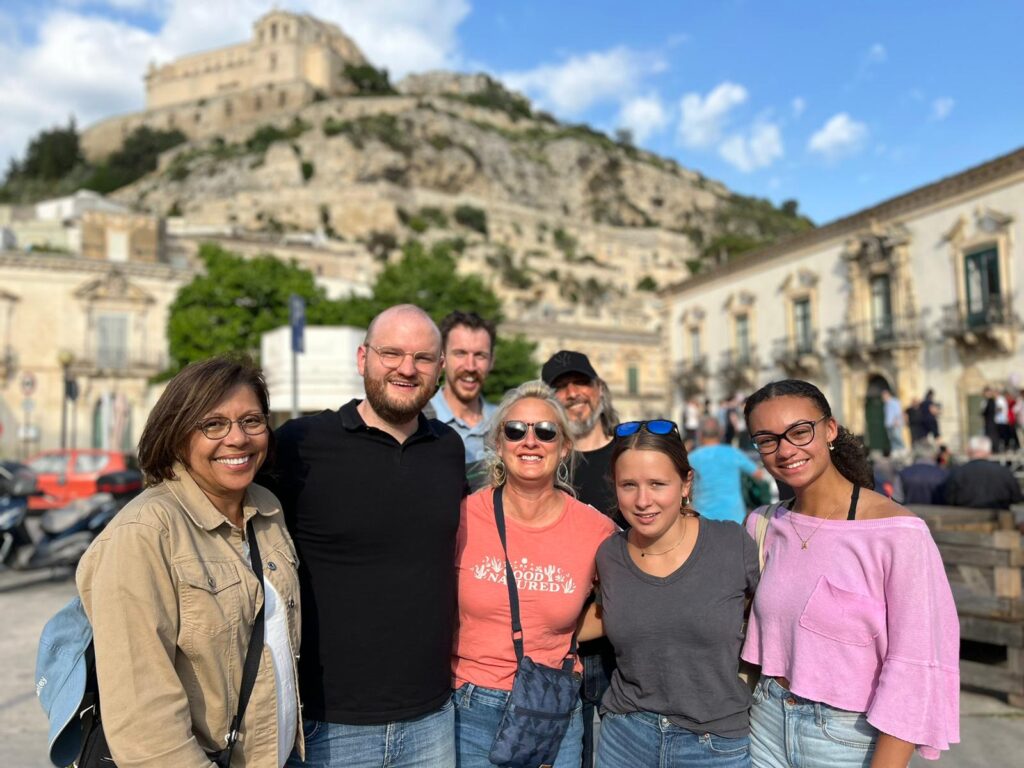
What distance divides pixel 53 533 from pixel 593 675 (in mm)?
8256

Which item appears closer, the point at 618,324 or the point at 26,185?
the point at 618,324

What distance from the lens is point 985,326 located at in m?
18.2

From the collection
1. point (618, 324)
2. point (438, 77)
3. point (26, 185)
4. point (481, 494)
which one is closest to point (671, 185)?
point (438, 77)

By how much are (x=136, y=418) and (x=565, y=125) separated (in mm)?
87733

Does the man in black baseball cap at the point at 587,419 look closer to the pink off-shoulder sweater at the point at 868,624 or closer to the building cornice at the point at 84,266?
the pink off-shoulder sweater at the point at 868,624

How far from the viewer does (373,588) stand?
245 centimetres

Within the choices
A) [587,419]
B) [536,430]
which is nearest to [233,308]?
[587,419]

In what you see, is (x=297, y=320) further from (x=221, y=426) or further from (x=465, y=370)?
(x=221, y=426)

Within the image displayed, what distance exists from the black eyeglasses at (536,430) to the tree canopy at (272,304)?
81.5ft

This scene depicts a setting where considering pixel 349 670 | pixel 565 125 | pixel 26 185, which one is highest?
pixel 565 125

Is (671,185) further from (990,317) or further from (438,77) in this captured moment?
(990,317)

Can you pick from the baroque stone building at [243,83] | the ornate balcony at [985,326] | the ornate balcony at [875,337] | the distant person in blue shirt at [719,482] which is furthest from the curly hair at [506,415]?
the baroque stone building at [243,83]

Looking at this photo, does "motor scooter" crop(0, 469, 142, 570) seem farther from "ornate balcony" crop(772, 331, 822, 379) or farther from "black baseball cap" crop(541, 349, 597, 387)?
"ornate balcony" crop(772, 331, 822, 379)

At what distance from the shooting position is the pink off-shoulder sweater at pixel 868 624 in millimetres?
1993
